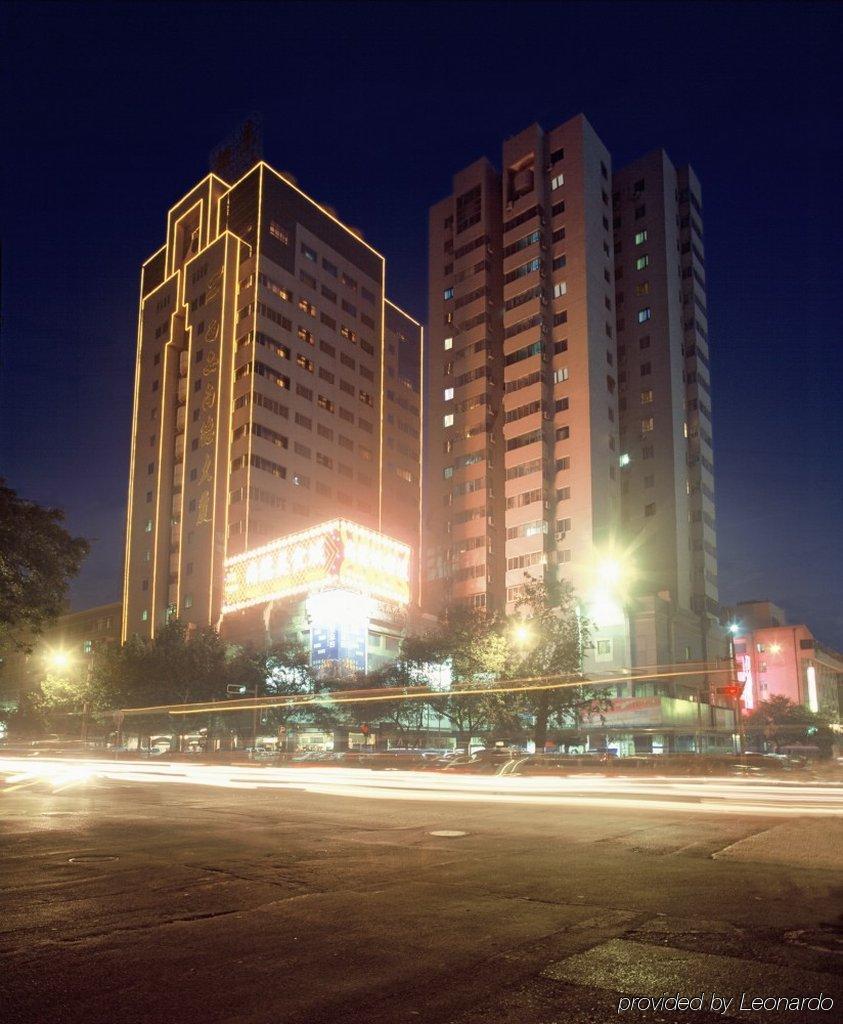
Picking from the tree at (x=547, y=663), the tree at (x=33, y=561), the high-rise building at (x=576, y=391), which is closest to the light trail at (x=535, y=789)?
the tree at (x=33, y=561)

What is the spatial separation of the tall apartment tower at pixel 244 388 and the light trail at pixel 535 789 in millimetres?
63879

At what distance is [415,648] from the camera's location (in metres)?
66.9

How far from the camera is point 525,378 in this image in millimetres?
98750

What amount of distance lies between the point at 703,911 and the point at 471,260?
363 ft

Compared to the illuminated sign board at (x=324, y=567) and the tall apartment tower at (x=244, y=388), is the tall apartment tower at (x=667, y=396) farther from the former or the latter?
the tall apartment tower at (x=244, y=388)

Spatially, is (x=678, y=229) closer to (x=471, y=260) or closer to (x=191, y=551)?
(x=471, y=260)

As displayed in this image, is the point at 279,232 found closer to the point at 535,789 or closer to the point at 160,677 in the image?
the point at 160,677

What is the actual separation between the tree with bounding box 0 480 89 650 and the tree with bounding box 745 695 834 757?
51.4 meters

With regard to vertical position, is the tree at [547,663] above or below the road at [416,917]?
above

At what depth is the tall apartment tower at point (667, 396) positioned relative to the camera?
9419 cm

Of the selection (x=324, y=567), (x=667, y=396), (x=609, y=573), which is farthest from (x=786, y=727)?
(x=324, y=567)

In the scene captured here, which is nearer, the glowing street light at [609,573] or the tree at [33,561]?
the tree at [33,561]

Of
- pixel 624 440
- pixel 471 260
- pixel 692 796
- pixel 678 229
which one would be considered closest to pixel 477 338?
pixel 471 260

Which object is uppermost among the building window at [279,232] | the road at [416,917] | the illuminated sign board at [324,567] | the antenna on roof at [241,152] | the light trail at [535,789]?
the antenna on roof at [241,152]
